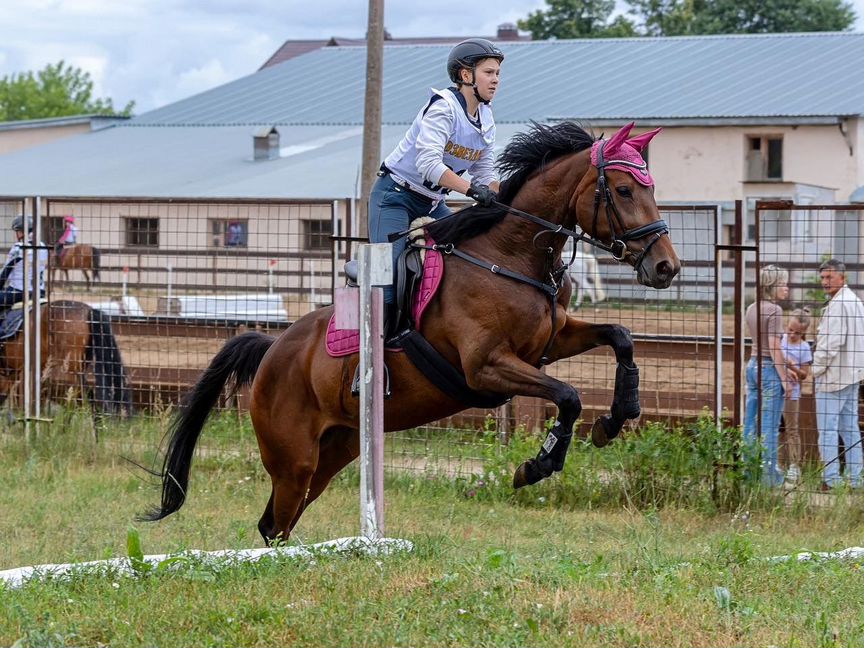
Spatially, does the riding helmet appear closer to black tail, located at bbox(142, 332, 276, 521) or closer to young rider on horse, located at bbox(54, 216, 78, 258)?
black tail, located at bbox(142, 332, 276, 521)

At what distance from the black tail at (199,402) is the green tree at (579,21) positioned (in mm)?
57444

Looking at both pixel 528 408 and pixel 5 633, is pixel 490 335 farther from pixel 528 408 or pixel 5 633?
pixel 528 408

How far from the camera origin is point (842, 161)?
3388 cm

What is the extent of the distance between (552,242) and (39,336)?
7517 mm

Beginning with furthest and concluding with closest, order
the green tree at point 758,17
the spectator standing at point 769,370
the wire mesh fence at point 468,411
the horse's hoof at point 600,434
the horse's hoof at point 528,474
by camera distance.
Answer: the green tree at point 758,17 < the wire mesh fence at point 468,411 < the spectator standing at point 769,370 < the horse's hoof at point 600,434 < the horse's hoof at point 528,474

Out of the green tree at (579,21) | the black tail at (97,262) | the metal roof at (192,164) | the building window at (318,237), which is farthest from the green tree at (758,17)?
the black tail at (97,262)

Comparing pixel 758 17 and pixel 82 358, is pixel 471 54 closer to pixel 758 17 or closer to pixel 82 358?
pixel 82 358

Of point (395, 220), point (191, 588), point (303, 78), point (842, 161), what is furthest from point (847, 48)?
point (191, 588)

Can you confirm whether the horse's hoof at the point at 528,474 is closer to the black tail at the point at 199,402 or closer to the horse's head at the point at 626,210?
the horse's head at the point at 626,210

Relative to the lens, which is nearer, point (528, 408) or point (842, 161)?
point (528, 408)

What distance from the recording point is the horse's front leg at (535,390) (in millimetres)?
6629

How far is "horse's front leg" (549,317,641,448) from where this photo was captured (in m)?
6.88

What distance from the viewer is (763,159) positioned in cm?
3478

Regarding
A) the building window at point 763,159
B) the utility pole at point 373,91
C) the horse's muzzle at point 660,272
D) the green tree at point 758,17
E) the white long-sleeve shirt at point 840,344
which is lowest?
the white long-sleeve shirt at point 840,344
